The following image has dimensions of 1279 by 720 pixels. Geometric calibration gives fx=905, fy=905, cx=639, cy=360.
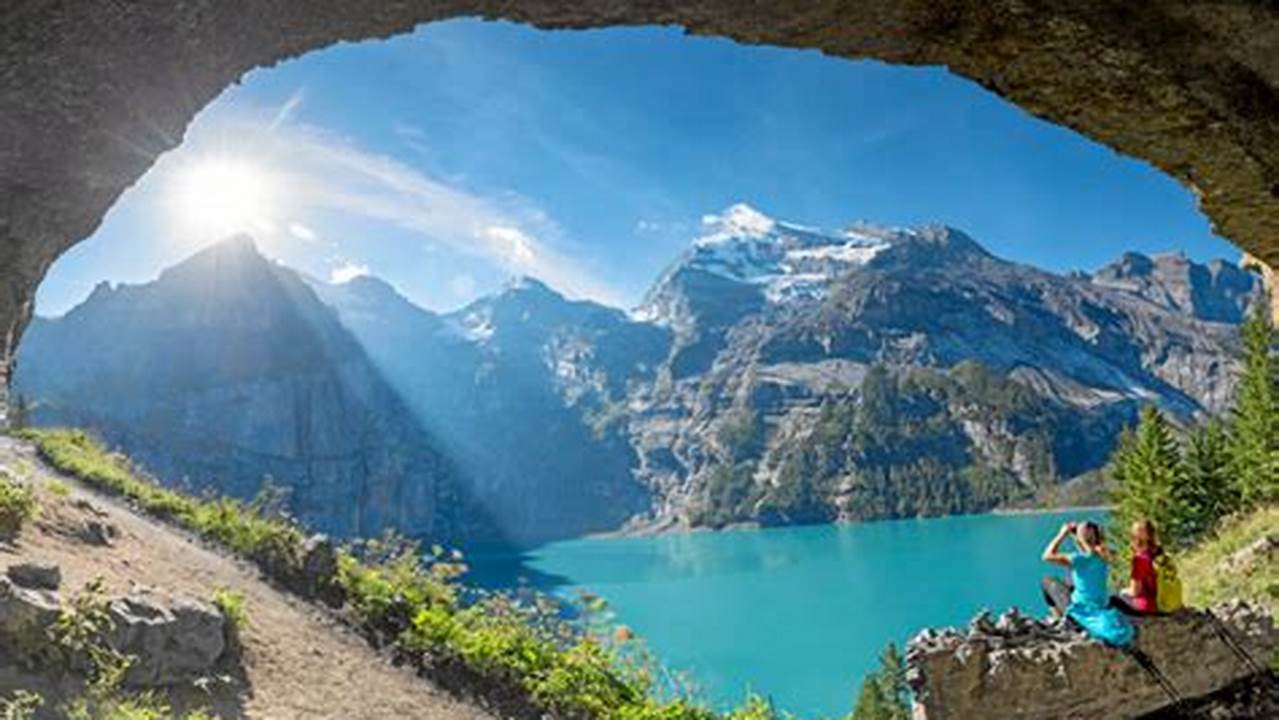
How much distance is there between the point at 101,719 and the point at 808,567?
173439 mm

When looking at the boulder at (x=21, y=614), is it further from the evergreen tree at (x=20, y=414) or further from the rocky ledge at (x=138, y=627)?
the evergreen tree at (x=20, y=414)

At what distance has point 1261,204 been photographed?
684cm

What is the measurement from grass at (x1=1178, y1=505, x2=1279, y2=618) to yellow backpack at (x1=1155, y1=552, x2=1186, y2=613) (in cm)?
429

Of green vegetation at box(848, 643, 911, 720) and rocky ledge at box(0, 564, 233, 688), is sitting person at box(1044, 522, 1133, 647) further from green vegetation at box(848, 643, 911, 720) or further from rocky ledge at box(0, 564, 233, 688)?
green vegetation at box(848, 643, 911, 720)

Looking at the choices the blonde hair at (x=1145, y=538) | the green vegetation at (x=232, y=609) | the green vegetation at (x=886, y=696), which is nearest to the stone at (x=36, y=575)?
the green vegetation at (x=232, y=609)

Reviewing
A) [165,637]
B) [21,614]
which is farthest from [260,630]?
[21,614]

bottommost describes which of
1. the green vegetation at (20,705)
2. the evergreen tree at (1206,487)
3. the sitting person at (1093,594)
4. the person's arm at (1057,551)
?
the green vegetation at (20,705)

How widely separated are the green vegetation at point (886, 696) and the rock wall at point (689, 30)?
35.8 meters

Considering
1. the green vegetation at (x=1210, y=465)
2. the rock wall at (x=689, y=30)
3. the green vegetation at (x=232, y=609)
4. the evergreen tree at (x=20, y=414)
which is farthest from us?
the green vegetation at (x=1210, y=465)

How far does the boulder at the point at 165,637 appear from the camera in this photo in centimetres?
984

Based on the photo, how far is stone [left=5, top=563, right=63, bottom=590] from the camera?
380 inches

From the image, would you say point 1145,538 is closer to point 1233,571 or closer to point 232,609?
point 232,609

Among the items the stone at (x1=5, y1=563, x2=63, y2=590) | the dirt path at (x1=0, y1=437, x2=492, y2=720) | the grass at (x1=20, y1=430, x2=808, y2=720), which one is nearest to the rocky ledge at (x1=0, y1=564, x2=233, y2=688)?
the stone at (x1=5, y1=563, x2=63, y2=590)

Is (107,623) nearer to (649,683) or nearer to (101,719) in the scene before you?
(101,719)
